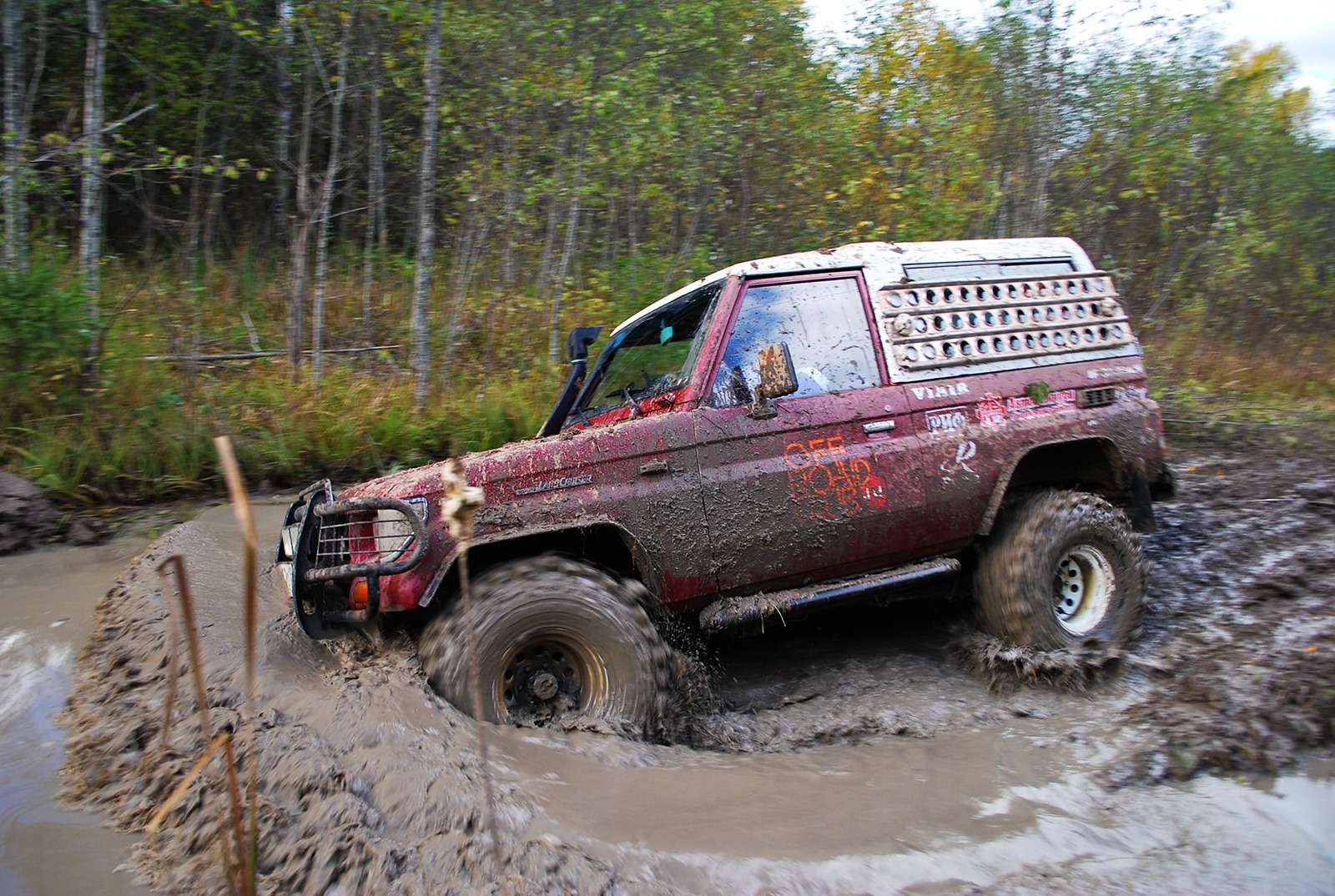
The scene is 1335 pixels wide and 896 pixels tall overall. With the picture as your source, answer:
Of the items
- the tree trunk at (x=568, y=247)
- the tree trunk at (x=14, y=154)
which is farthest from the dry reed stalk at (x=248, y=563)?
the tree trunk at (x=568, y=247)

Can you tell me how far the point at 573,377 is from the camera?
442 centimetres

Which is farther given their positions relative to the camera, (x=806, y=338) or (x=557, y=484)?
(x=806, y=338)

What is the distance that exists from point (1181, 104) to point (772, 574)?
10230 mm

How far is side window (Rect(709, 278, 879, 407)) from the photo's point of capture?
3.69 m

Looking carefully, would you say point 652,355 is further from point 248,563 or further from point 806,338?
point 248,563

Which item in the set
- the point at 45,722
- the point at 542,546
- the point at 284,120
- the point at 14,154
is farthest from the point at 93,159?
the point at 542,546

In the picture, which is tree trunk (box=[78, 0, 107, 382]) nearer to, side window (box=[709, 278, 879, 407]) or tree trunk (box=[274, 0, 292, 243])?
tree trunk (box=[274, 0, 292, 243])

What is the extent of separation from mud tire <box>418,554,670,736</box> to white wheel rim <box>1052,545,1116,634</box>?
85.9 inches

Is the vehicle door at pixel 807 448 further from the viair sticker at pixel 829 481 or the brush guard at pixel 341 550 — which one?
the brush guard at pixel 341 550

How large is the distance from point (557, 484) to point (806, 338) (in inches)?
53.0

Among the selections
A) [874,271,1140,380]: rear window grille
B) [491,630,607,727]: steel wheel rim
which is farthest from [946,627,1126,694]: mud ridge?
[491,630,607,727]: steel wheel rim

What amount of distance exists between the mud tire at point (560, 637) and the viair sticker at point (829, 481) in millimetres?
904

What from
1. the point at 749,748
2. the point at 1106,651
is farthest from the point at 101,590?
the point at 1106,651

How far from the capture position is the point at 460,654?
3.08 meters
